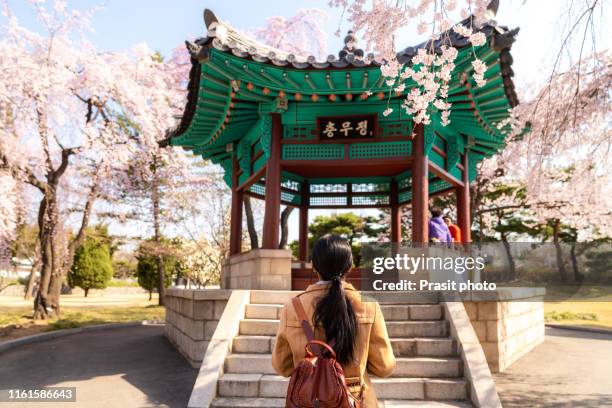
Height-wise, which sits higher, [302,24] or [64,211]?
[302,24]

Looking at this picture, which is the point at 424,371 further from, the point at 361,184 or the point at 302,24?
the point at 302,24

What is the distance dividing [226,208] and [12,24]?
11181 millimetres

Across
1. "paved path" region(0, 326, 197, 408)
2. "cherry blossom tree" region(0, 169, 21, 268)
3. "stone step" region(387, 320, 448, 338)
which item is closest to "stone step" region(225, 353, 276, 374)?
"paved path" region(0, 326, 197, 408)

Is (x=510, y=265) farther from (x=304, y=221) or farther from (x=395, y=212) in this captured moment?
(x=304, y=221)

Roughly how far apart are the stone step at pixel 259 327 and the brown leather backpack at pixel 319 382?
4432 millimetres

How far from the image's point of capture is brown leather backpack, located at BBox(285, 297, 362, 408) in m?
2.13

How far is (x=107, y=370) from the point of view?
7684 millimetres

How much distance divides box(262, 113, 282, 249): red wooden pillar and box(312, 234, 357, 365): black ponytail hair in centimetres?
631

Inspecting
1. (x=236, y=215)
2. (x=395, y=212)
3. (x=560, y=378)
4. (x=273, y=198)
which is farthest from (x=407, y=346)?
(x=395, y=212)

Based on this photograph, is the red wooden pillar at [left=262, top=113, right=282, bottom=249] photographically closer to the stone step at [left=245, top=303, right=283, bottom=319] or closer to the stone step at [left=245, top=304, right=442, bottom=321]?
the stone step at [left=245, top=303, right=283, bottom=319]

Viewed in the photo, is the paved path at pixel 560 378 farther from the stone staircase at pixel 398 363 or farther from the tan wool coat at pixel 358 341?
the tan wool coat at pixel 358 341

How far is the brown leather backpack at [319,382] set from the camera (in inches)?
84.0

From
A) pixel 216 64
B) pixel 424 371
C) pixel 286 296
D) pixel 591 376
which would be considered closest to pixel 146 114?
pixel 216 64

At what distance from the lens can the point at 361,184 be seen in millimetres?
12172
